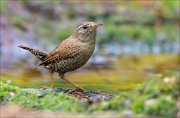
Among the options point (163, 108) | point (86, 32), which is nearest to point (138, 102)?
point (163, 108)

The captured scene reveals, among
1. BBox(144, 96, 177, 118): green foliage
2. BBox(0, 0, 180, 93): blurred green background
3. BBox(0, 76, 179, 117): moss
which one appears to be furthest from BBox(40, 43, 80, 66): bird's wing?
BBox(0, 0, 180, 93): blurred green background

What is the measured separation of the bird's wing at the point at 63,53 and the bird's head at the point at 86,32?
141 mm

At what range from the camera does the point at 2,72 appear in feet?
44.1

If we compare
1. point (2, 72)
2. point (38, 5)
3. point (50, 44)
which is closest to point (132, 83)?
point (2, 72)

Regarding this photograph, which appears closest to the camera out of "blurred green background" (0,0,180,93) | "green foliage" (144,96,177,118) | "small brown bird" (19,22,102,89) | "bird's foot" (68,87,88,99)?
"green foliage" (144,96,177,118)

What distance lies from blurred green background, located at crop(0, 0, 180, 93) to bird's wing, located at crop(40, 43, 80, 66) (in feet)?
14.0

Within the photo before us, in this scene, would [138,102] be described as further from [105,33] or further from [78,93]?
[105,33]

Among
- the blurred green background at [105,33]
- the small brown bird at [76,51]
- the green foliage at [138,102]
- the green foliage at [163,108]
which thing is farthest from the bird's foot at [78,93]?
the blurred green background at [105,33]

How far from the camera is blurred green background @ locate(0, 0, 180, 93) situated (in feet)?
48.8

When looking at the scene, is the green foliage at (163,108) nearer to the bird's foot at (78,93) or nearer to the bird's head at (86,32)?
the bird's foot at (78,93)

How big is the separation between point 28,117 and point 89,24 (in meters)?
2.93

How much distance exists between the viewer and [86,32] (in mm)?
8812

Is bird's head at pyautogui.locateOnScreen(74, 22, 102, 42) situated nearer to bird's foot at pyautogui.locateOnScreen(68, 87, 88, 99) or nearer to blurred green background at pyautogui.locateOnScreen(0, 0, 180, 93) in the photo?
bird's foot at pyautogui.locateOnScreen(68, 87, 88, 99)

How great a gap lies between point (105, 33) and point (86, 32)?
9504mm
